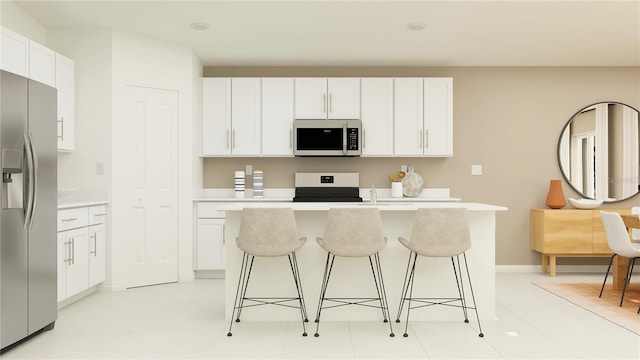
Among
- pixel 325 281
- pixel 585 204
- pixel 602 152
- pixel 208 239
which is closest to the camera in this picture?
pixel 325 281

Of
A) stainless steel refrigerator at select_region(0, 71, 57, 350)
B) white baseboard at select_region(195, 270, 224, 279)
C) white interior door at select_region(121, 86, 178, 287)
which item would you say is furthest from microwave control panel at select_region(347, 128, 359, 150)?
stainless steel refrigerator at select_region(0, 71, 57, 350)

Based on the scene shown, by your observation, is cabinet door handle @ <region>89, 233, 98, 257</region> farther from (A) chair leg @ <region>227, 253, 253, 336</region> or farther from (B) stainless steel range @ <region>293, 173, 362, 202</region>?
(B) stainless steel range @ <region>293, 173, 362, 202</region>

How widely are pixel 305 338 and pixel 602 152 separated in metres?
4.70

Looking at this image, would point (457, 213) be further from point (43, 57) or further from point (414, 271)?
point (43, 57)

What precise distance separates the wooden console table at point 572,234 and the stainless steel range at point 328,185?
221 centimetres

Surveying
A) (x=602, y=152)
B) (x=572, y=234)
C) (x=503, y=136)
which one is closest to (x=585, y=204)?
(x=572, y=234)

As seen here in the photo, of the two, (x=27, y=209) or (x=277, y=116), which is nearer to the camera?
(x=27, y=209)

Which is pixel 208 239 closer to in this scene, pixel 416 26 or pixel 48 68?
pixel 48 68

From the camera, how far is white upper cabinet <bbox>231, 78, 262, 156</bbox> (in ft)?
19.0

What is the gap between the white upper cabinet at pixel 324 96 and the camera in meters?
5.80

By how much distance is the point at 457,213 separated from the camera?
3395 millimetres

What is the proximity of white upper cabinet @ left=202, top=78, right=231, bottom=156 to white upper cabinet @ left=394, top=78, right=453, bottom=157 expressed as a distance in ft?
6.60

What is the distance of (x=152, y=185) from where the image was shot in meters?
5.11

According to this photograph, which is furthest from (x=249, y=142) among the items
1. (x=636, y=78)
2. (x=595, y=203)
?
(x=636, y=78)
